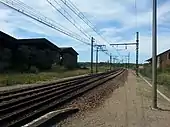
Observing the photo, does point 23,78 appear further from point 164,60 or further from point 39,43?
point 164,60

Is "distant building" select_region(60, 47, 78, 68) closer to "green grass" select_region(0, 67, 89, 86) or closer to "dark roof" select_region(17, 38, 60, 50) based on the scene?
"dark roof" select_region(17, 38, 60, 50)

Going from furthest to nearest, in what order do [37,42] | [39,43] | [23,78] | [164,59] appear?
[164,59]
[39,43]
[37,42]
[23,78]

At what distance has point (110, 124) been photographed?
11.1 meters

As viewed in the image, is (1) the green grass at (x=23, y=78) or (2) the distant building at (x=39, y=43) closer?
(1) the green grass at (x=23, y=78)

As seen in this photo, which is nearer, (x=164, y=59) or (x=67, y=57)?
(x=164, y=59)

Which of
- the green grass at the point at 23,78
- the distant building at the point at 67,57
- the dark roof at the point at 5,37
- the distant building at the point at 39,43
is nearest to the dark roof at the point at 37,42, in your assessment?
the distant building at the point at 39,43

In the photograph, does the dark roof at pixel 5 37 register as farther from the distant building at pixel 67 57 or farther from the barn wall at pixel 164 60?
the barn wall at pixel 164 60

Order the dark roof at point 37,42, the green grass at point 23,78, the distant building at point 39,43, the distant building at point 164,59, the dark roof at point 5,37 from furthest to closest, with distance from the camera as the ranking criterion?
the distant building at point 164,59 < the dark roof at point 37,42 < the distant building at point 39,43 < the dark roof at point 5,37 < the green grass at point 23,78

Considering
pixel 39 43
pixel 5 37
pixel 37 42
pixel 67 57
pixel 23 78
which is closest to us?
pixel 23 78

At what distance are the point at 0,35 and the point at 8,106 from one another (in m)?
41.4

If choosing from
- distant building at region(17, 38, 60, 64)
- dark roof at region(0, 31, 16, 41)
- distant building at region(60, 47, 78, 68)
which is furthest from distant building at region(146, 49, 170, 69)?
dark roof at region(0, 31, 16, 41)

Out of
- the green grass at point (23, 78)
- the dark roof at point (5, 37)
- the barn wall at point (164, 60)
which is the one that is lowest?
the green grass at point (23, 78)

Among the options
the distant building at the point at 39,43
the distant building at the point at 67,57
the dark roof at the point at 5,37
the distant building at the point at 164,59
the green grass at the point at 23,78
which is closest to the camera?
the green grass at the point at 23,78

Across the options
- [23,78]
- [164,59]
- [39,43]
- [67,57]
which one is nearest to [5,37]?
[39,43]
